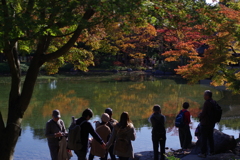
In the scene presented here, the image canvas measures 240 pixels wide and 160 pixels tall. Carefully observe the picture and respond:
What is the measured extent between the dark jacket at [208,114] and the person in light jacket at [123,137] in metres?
1.47

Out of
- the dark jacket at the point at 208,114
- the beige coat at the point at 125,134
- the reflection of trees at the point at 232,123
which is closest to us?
the beige coat at the point at 125,134

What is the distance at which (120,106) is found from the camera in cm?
1446

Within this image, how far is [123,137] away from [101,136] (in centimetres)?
62

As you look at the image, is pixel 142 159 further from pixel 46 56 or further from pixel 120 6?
pixel 120 6

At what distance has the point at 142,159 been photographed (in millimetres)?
6496

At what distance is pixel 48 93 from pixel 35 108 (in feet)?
16.4

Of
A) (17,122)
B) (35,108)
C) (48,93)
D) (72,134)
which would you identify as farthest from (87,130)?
(48,93)

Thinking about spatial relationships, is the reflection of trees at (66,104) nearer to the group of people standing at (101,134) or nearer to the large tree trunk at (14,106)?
the large tree trunk at (14,106)

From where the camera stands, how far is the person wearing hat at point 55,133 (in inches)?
207

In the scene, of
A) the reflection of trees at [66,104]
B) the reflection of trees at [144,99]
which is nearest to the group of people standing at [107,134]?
the reflection of trees at [144,99]

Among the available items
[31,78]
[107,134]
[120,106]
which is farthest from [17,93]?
[120,106]

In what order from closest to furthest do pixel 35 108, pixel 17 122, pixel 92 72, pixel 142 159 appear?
pixel 17 122, pixel 142 159, pixel 35 108, pixel 92 72

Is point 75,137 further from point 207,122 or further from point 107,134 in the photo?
point 207,122

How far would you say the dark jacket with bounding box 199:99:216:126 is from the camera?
561 cm
